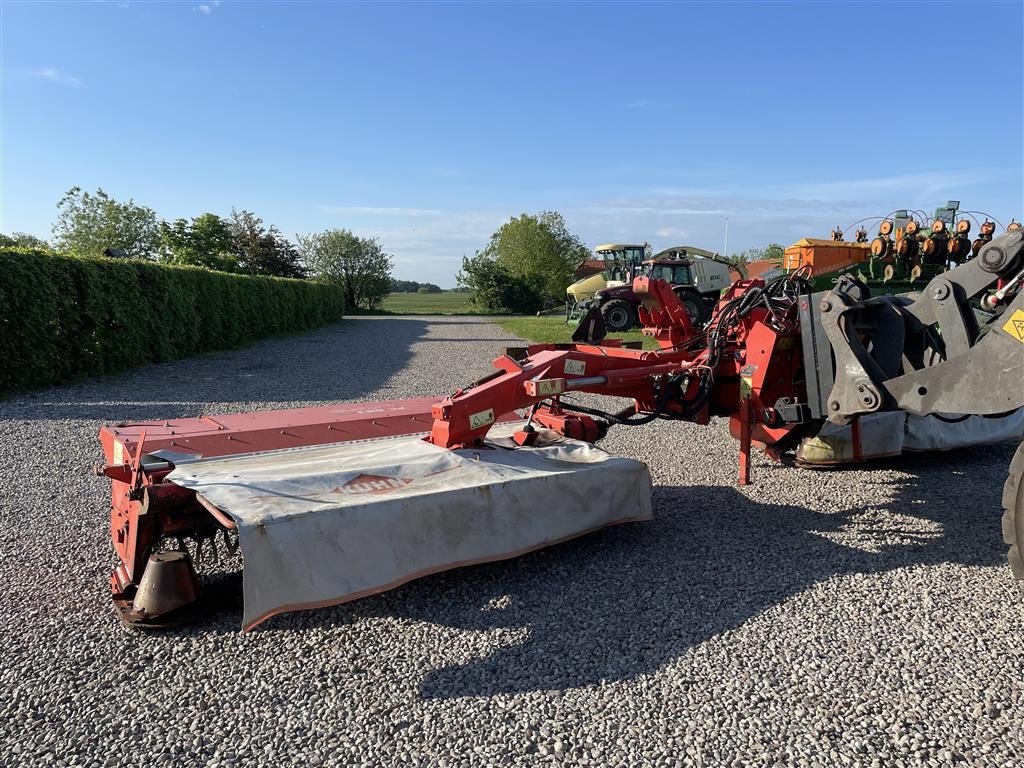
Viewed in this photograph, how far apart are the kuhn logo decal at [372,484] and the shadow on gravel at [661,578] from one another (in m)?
0.57

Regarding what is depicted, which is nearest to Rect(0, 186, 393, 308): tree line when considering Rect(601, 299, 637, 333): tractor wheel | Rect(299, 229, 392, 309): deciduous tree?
Rect(299, 229, 392, 309): deciduous tree

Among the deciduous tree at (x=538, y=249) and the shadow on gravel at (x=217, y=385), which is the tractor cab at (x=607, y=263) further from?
the deciduous tree at (x=538, y=249)

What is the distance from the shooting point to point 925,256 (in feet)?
44.6

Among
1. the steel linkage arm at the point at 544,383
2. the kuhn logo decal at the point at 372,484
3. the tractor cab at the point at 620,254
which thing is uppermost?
the tractor cab at the point at 620,254

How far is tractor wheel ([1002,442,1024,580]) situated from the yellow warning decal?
475 mm

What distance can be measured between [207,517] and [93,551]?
4.03ft

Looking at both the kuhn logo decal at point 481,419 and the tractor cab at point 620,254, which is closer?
the kuhn logo decal at point 481,419

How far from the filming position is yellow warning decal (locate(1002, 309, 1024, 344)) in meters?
2.99

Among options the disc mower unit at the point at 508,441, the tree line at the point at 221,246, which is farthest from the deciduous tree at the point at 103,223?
the disc mower unit at the point at 508,441

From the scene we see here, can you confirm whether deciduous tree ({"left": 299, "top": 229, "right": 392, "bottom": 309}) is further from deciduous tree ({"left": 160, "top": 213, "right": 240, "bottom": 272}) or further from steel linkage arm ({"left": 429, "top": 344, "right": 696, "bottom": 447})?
steel linkage arm ({"left": 429, "top": 344, "right": 696, "bottom": 447})

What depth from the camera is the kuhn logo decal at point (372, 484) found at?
11.0ft

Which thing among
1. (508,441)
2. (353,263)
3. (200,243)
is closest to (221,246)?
(200,243)

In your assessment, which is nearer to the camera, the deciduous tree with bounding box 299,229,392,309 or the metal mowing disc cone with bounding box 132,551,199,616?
the metal mowing disc cone with bounding box 132,551,199,616

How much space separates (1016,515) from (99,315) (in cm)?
1264
